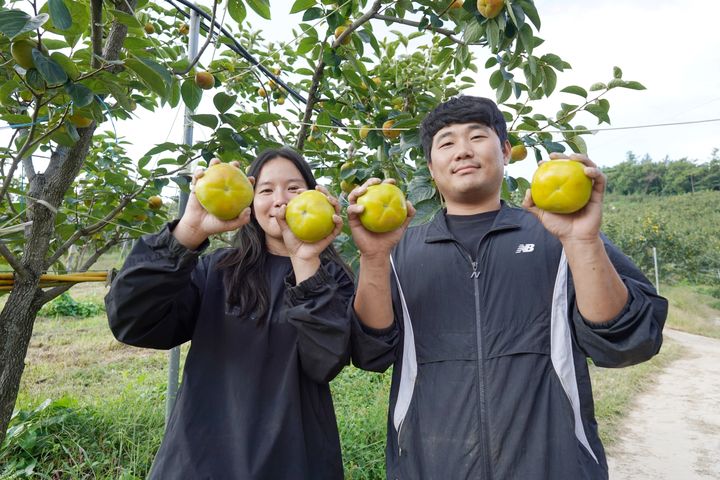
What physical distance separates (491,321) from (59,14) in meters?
1.12

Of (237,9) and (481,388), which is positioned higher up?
(237,9)

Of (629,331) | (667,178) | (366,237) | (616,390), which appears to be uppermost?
(667,178)

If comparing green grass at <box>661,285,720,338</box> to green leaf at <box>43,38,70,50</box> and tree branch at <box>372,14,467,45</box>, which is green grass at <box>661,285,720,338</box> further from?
green leaf at <box>43,38,70,50</box>

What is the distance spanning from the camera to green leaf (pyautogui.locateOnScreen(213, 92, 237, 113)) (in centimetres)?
149

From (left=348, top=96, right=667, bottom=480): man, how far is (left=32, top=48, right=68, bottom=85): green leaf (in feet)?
2.23

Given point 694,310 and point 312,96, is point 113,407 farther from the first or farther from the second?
point 694,310

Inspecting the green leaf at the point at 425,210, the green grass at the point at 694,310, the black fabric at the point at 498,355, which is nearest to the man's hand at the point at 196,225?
the black fabric at the point at 498,355

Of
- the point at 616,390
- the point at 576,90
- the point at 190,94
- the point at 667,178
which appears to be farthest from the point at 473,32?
the point at 667,178

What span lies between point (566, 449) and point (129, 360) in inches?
185

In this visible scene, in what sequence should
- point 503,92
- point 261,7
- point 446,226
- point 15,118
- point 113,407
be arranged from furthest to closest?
point 113,407, point 503,92, point 261,7, point 15,118, point 446,226

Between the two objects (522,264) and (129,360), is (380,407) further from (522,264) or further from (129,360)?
(129,360)

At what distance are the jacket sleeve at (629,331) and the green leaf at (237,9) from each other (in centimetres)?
130

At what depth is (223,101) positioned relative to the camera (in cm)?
151

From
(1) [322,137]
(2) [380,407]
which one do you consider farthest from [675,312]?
(1) [322,137]
